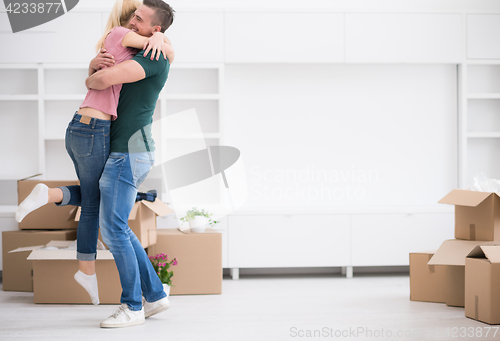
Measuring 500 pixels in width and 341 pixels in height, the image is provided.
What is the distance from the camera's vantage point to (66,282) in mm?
2496

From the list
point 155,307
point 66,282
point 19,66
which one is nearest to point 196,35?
point 19,66

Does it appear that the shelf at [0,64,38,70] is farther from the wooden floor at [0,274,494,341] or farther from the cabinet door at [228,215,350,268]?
the cabinet door at [228,215,350,268]

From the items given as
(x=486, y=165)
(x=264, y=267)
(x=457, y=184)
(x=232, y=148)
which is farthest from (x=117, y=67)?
(x=486, y=165)

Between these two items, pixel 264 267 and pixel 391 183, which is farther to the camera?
pixel 391 183

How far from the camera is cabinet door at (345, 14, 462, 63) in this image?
3.35m

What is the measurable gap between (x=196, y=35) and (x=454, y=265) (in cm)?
225

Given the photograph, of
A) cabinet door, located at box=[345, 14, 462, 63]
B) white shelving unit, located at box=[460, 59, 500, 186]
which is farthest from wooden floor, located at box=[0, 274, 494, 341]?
cabinet door, located at box=[345, 14, 462, 63]

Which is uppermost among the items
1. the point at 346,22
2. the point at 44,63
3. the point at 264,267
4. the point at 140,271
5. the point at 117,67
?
the point at 346,22

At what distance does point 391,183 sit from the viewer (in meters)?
3.66

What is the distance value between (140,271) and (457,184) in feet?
8.61

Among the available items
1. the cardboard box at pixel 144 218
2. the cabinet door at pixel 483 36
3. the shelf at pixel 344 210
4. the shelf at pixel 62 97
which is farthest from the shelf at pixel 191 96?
the cabinet door at pixel 483 36

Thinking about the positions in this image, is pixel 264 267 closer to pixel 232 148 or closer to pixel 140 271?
pixel 232 148

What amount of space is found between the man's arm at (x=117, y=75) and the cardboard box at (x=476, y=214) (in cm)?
167

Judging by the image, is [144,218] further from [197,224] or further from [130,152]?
[130,152]
